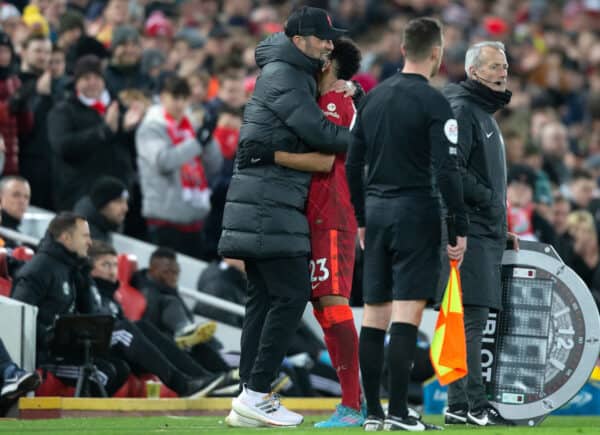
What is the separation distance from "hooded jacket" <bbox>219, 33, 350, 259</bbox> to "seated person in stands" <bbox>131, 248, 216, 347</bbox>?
4.19m

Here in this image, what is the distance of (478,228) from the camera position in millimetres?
9922

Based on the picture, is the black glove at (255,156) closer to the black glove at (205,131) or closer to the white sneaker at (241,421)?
the white sneaker at (241,421)

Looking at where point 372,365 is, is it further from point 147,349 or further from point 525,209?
point 525,209

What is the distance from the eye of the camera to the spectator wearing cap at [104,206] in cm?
1438

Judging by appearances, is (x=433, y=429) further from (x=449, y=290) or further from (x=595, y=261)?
(x=595, y=261)

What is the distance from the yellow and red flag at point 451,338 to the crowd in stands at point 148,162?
242 cm

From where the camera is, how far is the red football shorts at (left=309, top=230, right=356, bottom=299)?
960cm

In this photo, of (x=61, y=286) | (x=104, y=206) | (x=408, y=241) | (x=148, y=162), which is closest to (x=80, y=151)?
(x=104, y=206)

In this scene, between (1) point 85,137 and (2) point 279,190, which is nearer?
(2) point 279,190

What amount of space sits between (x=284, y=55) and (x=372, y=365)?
71.1 inches

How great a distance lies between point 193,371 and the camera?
12.9 metres

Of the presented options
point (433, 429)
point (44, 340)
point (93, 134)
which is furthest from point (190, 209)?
point (433, 429)

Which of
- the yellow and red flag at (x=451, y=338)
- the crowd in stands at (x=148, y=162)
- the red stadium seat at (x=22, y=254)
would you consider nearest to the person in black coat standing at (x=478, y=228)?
the yellow and red flag at (x=451, y=338)

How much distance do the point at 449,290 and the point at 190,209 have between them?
671 cm
